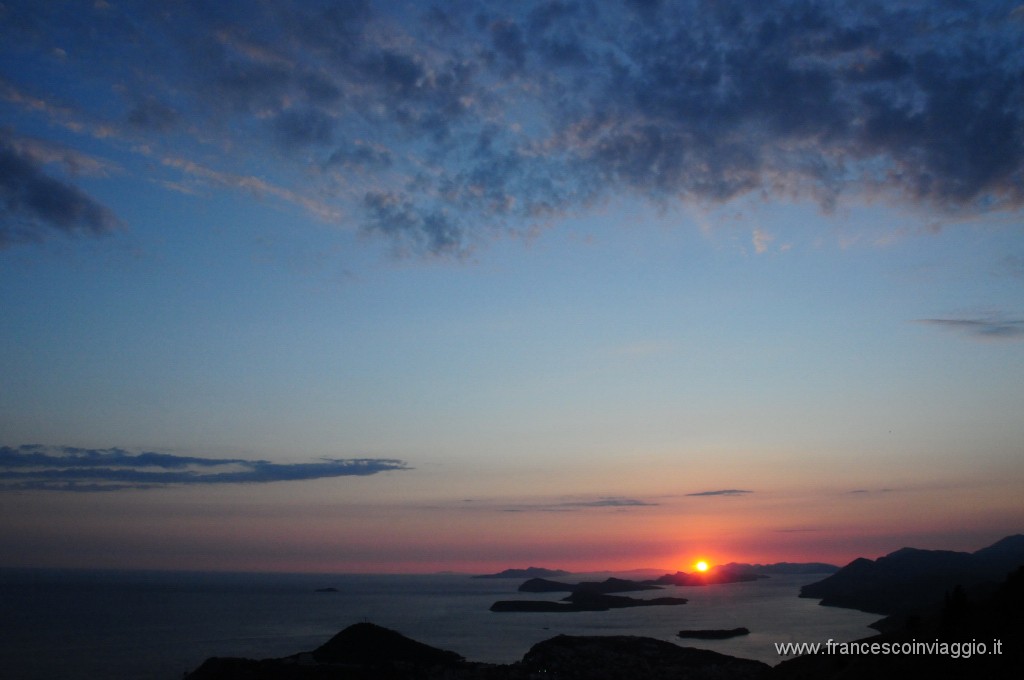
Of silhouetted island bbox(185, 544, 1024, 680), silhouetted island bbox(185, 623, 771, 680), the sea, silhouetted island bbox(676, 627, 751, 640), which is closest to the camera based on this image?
silhouetted island bbox(185, 544, 1024, 680)

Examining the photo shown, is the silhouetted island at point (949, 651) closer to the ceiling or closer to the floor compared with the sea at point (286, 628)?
closer to the ceiling

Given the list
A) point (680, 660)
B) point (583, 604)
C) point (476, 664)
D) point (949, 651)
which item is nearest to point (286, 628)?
point (476, 664)

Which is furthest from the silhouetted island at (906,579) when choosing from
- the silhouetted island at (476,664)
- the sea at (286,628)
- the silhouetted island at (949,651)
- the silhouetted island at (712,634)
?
the silhouetted island at (949,651)

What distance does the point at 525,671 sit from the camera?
42.7 metres

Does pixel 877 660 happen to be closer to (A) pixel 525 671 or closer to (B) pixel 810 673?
(B) pixel 810 673

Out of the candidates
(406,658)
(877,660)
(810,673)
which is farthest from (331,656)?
(877,660)

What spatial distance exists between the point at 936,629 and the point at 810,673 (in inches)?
266

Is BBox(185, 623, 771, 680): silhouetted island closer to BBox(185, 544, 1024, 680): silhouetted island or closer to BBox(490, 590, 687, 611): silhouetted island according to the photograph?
BBox(185, 544, 1024, 680): silhouetted island

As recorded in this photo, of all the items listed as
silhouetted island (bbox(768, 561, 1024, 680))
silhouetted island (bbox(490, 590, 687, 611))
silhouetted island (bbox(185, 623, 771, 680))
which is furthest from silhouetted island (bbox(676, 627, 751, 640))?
silhouetted island (bbox(490, 590, 687, 611))

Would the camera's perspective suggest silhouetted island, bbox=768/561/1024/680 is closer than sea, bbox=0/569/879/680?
Yes

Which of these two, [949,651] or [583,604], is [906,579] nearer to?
[583,604]

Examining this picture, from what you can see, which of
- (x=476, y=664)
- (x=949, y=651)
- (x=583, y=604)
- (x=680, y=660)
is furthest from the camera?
(x=583, y=604)

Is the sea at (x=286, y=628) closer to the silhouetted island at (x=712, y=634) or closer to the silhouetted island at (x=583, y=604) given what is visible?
the silhouetted island at (x=712, y=634)

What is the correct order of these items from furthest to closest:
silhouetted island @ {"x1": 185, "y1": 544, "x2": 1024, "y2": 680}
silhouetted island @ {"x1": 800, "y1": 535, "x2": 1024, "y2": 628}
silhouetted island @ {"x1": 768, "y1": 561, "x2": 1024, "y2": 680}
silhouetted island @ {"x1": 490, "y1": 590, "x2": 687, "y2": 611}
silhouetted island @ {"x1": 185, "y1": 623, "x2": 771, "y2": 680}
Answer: silhouetted island @ {"x1": 490, "y1": 590, "x2": 687, "y2": 611} → silhouetted island @ {"x1": 800, "y1": 535, "x2": 1024, "y2": 628} → silhouetted island @ {"x1": 185, "y1": 623, "x2": 771, "y2": 680} → silhouetted island @ {"x1": 185, "y1": 544, "x2": 1024, "y2": 680} → silhouetted island @ {"x1": 768, "y1": 561, "x2": 1024, "y2": 680}
